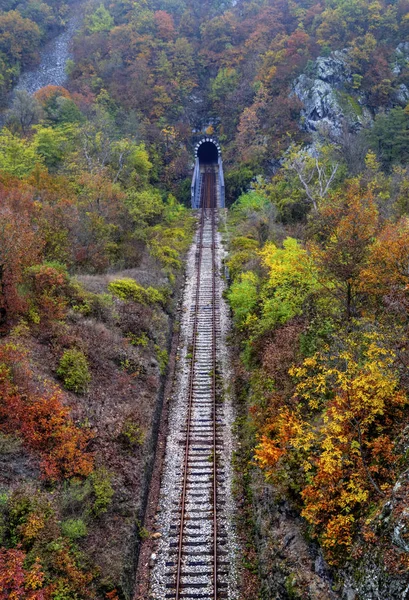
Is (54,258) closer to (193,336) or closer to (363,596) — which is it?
(193,336)

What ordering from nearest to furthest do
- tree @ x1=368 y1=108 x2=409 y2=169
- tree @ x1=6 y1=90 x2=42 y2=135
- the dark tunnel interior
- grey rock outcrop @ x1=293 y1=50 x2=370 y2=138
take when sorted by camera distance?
tree @ x1=368 y1=108 x2=409 y2=169
grey rock outcrop @ x1=293 y1=50 x2=370 y2=138
tree @ x1=6 y1=90 x2=42 y2=135
the dark tunnel interior

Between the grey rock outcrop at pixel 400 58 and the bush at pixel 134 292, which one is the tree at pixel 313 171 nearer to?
the bush at pixel 134 292

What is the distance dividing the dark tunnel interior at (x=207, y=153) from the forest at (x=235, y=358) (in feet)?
66.6

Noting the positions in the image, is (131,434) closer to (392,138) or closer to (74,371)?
(74,371)

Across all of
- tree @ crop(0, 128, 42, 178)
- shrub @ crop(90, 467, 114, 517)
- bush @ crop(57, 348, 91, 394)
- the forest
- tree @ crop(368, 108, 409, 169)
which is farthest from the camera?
tree @ crop(368, 108, 409, 169)

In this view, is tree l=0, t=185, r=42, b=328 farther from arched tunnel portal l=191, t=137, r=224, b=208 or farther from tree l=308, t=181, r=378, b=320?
arched tunnel portal l=191, t=137, r=224, b=208

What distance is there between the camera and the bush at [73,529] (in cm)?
1234

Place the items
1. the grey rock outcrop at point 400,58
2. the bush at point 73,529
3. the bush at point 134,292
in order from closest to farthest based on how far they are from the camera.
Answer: the bush at point 73,529
the bush at point 134,292
the grey rock outcrop at point 400,58

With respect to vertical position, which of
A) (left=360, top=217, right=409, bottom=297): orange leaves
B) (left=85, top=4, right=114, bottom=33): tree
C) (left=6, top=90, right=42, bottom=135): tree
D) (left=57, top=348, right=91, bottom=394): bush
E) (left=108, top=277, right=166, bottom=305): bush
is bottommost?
(left=57, top=348, right=91, bottom=394): bush

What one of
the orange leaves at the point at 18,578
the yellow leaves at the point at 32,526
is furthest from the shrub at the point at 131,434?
the orange leaves at the point at 18,578

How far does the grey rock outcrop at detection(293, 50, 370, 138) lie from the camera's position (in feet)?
160

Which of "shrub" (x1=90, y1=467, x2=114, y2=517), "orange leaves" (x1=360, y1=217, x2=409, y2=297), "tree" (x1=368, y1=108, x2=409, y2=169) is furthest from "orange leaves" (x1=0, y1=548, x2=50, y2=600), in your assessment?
"tree" (x1=368, y1=108, x2=409, y2=169)

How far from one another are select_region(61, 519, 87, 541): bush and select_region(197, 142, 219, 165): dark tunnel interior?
60.5m

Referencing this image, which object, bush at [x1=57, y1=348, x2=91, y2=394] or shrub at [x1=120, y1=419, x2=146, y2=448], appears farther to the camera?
bush at [x1=57, y1=348, x2=91, y2=394]
